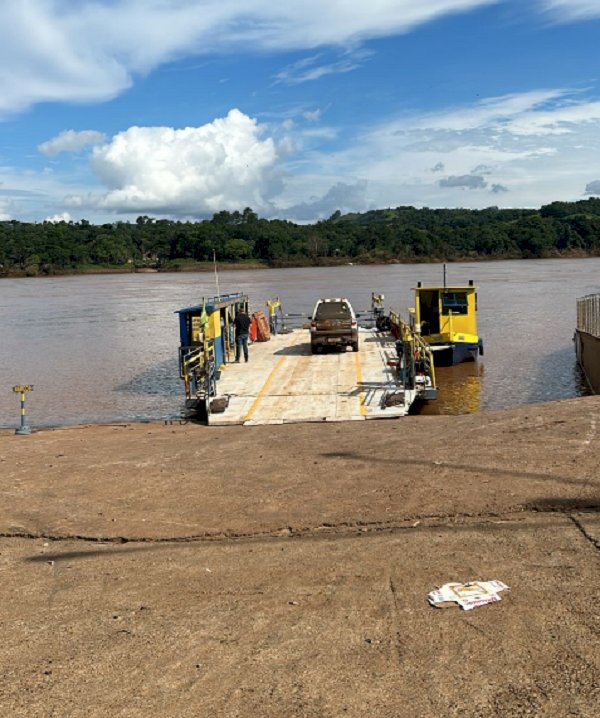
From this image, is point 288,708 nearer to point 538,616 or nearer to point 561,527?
point 538,616

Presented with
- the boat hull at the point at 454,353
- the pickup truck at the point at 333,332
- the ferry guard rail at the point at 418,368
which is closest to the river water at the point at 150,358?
the boat hull at the point at 454,353

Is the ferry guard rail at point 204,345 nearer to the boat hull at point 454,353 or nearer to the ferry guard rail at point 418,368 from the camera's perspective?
the ferry guard rail at point 418,368

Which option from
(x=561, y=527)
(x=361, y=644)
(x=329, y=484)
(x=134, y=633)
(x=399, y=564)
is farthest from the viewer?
(x=329, y=484)

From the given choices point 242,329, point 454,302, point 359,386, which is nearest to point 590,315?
point 454,302

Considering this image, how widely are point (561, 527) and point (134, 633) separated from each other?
161 inches

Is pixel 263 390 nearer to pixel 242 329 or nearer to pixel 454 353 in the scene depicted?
pixel 242 329

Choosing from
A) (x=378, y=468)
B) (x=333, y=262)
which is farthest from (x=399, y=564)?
(x=333, y=262)

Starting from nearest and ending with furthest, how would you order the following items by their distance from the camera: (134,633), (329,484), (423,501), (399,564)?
(134,633), (399,564), (423,501), (329,484)

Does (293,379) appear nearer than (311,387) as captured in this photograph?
No

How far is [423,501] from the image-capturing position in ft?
27.0

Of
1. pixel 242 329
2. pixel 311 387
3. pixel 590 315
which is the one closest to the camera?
pixel 311 387

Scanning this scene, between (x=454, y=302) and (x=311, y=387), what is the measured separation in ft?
34.9

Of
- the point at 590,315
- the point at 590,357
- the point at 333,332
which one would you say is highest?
the point at 590,315

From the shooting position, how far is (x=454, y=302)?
→ 2630 centimetres
